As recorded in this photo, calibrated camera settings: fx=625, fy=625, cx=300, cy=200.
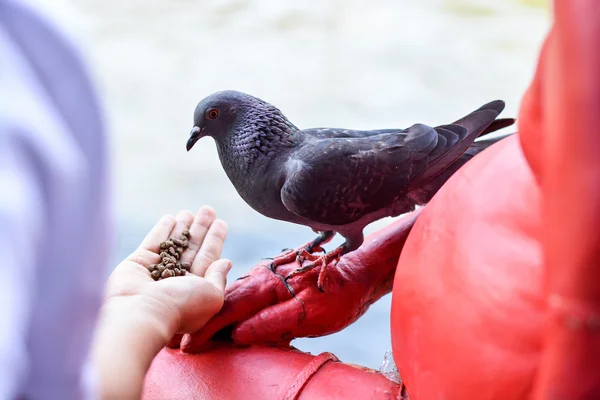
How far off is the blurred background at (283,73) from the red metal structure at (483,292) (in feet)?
1.35

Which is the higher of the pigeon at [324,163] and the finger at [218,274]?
the pigeon at [324,163]

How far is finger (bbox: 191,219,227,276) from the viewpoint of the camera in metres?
0.98

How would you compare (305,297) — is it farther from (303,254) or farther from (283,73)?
(283,73)

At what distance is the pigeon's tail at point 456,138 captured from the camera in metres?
1.01

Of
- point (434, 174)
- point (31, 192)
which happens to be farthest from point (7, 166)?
point (434, 174)

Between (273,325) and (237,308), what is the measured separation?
0.06 metres

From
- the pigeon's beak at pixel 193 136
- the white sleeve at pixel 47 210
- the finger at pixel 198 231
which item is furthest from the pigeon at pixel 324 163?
the white sleeve at pixel 47 210

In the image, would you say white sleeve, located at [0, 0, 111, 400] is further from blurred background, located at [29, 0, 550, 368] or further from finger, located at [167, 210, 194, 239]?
blurred background, located at [29, 0, 550, 368]

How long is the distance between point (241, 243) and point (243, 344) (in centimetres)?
57

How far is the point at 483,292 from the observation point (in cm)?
50

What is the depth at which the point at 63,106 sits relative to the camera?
0.91 feet

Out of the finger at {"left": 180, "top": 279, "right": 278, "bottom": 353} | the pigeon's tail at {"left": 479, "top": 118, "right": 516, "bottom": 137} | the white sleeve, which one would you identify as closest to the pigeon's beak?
the finger at {"left": 180, "top": 279, "right": 278, "bottom": 353}

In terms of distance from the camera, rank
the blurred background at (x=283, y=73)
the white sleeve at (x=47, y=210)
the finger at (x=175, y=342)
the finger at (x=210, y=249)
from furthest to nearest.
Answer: the blurred background at (x=283, y=73) < the finger at (x=210, y=249) < the finger at (x=175, y=342) < the white sleeve at (x=47, y=210)

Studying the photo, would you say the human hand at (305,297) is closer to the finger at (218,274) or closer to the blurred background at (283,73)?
the finger at (218,274)
